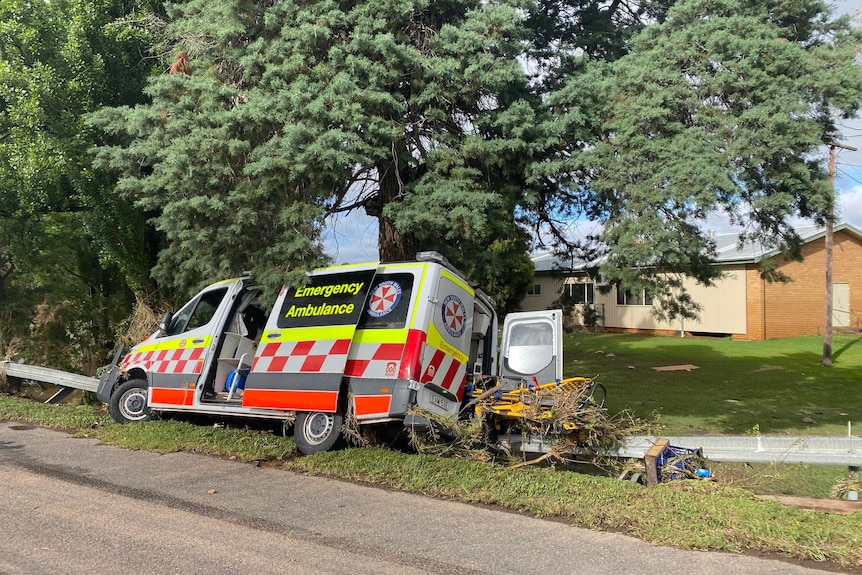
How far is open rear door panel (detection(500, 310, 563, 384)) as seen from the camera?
25.8 feet

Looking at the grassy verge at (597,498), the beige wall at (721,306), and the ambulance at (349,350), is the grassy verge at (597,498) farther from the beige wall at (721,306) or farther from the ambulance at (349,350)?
the beige wall at (721,306)


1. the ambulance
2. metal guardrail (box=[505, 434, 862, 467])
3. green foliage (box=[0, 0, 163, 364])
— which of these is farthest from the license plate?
green foliage (box=[0, 0, 163, 364])

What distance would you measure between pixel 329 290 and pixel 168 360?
3032mm

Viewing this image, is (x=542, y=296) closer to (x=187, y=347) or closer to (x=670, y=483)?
(x=187, y=347)

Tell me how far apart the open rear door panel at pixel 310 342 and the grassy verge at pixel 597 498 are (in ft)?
1.92

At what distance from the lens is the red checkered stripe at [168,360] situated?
8922mm

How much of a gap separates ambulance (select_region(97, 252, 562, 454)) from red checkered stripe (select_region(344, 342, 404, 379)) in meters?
0.01

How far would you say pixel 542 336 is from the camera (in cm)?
807

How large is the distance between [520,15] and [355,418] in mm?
5398

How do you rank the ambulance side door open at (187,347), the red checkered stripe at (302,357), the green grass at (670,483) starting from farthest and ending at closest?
the ambulance side door open at (187,347) < the red checkered stripe at (302,357) < the green grass at (670,483)

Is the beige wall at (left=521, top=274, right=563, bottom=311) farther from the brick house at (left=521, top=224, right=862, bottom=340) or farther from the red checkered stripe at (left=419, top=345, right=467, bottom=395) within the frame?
the red checkered stripe at (left=419, top=345, right=467, bottom=395)

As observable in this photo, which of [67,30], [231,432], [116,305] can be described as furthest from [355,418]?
[67,30]

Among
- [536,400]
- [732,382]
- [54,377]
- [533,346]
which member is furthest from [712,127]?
[54,377]

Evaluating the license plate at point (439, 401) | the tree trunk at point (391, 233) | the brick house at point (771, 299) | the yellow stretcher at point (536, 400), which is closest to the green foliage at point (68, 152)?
the tree trunk at point (391, 233)
